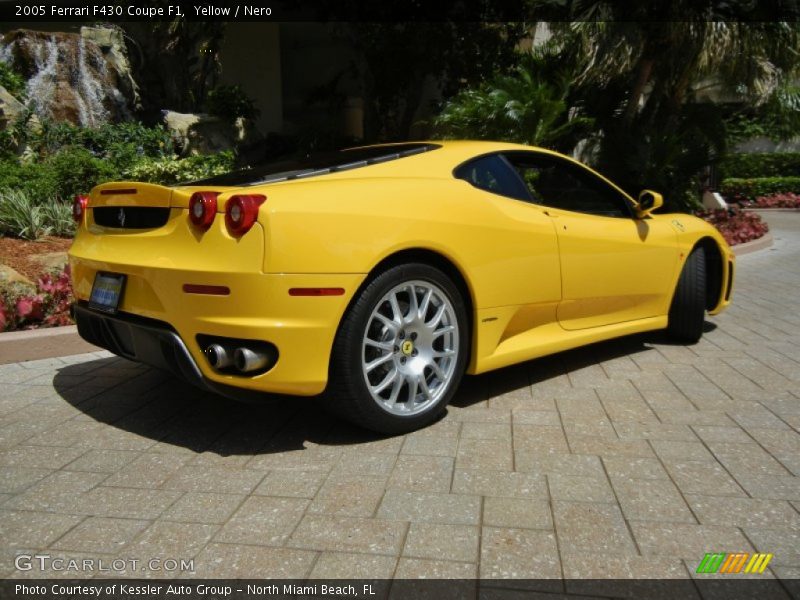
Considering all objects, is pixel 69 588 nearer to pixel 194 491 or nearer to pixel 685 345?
pixel 194 491

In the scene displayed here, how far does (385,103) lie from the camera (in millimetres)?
14852

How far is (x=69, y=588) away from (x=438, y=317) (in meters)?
1.85

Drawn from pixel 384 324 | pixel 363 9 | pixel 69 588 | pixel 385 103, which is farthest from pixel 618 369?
pixel 385 103

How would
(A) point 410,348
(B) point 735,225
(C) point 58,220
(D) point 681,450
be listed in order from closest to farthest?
(D) point 681,450 < (A) point 410,348 < (C) point 58,220 < (B) point 735,225

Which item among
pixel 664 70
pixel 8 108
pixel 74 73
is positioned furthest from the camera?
pixel 74 73

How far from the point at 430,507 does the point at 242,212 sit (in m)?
1.36

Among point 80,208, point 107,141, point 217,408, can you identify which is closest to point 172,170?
point 107,141

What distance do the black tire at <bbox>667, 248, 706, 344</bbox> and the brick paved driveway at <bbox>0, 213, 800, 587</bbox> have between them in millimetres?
723

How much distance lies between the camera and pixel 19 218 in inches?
273

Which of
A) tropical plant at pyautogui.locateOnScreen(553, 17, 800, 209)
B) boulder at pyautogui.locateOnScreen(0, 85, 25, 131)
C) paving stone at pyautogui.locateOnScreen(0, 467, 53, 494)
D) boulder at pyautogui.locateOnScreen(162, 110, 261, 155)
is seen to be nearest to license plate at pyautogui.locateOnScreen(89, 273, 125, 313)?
paving stone at pyautogui.locateOnScreen(0, 467, 53, 494)

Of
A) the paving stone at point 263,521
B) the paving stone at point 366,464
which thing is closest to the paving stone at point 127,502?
the paving stone at point 263,521

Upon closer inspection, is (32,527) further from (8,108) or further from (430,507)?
(8,108)

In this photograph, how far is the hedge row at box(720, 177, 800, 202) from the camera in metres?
22.1

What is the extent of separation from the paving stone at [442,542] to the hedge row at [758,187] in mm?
22683
